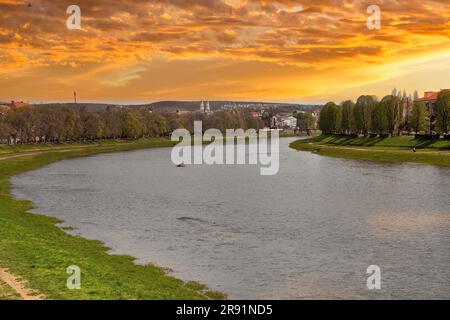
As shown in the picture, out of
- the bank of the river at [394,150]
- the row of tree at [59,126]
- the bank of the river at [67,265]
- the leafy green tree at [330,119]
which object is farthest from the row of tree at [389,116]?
the bank of the river at [67,265]

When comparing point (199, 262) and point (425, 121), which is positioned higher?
point (425, 121)

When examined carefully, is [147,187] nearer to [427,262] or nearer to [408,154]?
[427,262]

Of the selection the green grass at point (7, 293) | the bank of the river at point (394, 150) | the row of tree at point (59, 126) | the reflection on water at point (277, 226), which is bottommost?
the reflection on water at point (277, 226)

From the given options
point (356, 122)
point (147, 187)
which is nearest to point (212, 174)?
point (147, 187)

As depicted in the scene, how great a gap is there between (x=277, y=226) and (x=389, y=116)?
108585 mm

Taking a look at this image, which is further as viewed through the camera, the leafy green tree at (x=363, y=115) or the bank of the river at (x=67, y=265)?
the leafy green tree at (x=363, y=115)

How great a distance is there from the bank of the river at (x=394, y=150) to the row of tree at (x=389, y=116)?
4.71 m

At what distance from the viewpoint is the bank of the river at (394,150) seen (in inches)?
3898

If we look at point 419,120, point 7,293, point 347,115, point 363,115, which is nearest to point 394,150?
point 419,120

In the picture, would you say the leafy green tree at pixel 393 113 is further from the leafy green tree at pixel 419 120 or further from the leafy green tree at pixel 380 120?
the leafy green tree at pixel 419 120

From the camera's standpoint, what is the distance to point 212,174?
85062mm

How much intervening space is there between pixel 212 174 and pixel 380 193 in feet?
105

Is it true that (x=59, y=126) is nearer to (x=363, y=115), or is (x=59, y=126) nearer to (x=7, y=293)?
(x=363, y=115)
